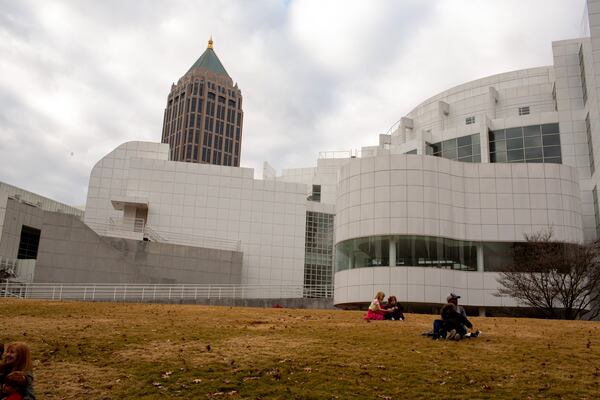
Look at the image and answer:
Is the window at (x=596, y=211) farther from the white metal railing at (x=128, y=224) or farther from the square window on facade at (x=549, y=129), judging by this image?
the white metal railing at (x=128, y=224)

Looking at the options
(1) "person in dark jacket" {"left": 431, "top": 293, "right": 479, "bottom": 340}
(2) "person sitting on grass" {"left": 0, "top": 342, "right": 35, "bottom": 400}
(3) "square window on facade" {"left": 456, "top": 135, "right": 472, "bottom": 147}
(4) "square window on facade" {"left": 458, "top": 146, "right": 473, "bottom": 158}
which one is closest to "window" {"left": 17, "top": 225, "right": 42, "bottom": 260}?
(4) "square window on facade" {"left": 458, "top": 146, "right": 473, "bottom": 158}

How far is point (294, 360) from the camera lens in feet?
52.5

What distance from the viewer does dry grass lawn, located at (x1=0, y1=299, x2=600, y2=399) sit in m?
13.6

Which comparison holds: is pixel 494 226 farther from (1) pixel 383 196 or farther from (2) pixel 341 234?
(2) pixel 341 234

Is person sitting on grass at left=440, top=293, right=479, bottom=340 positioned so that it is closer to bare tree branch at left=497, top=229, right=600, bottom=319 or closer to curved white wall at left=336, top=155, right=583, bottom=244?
bare tree branch at left=497, top=229, right=600, bottom=319

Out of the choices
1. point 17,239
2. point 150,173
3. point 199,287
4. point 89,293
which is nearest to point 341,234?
point 199,287

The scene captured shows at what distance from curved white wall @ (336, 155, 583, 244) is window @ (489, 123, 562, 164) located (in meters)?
10.6

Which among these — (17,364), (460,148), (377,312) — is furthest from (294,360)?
(460,148)

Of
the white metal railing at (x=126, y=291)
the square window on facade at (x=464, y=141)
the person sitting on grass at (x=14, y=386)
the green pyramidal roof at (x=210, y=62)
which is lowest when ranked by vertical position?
the person sitting on grass at (x=14, y=386)

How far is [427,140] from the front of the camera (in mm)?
63156

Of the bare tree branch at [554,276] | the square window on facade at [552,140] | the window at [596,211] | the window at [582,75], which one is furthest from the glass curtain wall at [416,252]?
the window at [582,75]

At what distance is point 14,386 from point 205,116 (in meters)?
148

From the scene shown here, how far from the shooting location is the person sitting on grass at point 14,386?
1121 centimetres

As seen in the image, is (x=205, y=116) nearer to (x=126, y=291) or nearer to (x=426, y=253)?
(x=126, y=291)
